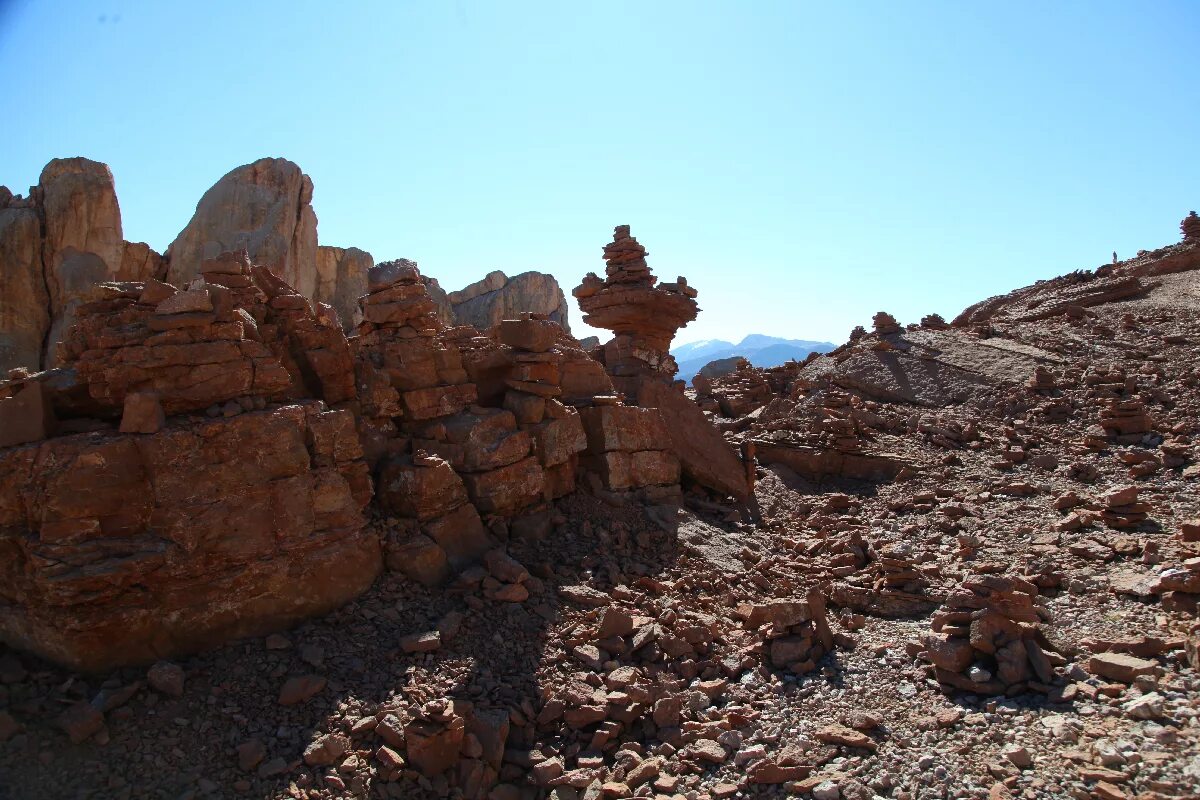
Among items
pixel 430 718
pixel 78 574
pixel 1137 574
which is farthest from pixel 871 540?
pixel 78 574

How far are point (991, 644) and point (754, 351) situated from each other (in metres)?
92.2

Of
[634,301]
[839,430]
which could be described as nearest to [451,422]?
[839,430]

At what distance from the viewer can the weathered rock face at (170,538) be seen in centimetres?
629

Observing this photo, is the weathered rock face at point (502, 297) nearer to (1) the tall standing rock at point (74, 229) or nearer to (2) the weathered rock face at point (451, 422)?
(1) the tall standing rock at point (74, 229)

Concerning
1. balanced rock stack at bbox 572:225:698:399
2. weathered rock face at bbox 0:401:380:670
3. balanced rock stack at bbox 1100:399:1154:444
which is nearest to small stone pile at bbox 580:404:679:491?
weathered rock face at bbox 0:401:380:670

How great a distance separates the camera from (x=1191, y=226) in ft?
86.8

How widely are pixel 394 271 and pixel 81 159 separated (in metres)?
21.2

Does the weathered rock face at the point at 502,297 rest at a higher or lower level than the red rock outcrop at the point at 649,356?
higher

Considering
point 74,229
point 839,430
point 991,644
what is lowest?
point 991,644

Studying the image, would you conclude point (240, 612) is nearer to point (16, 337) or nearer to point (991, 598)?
point (991, 598)

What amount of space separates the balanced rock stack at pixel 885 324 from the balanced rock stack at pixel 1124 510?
1176 centimetres

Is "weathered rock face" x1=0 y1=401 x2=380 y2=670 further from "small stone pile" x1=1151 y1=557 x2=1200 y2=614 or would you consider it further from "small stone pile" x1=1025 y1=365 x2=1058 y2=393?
"small stone pile" x1=1025 y1=365 x2=1058 y2=393

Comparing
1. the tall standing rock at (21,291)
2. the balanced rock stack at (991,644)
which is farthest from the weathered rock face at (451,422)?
the tall standing rock at (21,291)

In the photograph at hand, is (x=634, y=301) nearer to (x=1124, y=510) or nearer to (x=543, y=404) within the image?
Answer: (x=543, y=404)
